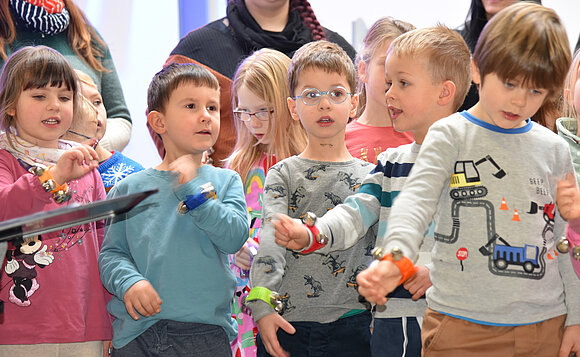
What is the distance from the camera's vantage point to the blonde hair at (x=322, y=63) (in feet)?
7.08

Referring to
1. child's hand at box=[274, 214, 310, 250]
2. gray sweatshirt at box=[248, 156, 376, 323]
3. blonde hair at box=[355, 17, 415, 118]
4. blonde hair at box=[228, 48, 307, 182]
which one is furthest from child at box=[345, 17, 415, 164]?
child's hand at box=[274, 214, 310, 250]

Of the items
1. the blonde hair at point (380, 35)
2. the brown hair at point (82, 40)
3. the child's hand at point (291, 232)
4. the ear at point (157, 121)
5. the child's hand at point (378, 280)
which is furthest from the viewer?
the brown hair at point (82, 40)

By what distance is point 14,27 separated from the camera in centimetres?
269

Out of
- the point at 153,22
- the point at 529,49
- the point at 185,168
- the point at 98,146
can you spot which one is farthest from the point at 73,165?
the point at 153,22

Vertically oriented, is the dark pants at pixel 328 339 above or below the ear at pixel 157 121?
below

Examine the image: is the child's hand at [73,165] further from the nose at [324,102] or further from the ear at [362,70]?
the ear at [362,70]

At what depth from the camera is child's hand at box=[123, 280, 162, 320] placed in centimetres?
186

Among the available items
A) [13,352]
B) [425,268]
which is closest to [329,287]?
[425,268]

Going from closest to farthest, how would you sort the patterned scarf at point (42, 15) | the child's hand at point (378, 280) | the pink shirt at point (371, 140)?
1. the child's hand at point (378, 280)
2. the pink shirt at point (371, 140)
3. the patterned scarf at point (42, 15)

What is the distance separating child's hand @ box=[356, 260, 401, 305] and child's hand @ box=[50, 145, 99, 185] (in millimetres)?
964

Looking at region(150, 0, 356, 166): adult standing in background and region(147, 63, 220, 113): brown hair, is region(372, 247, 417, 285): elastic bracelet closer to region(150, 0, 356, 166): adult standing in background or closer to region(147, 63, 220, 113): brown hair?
region(147, 63, 220, 113): brown hair

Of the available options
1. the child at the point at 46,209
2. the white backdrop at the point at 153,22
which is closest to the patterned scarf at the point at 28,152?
the child at the point at 46,209

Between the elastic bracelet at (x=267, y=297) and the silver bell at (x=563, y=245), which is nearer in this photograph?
the silver bell at (x=563, y=245)

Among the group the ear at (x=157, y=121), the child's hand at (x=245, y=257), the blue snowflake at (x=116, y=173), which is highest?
the ear at (x=157, y=121)
